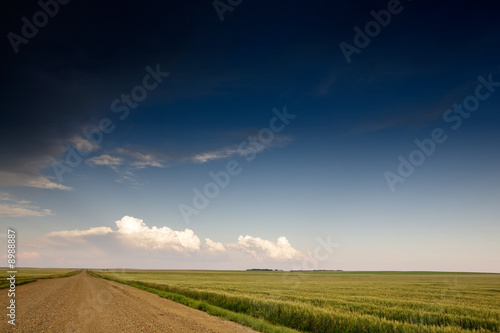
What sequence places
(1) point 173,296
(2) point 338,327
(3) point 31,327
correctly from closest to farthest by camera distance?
(3) point 31,327 → (2) point 338,327 → (1) point 173,296

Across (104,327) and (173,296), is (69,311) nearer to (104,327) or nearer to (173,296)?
(104,327)

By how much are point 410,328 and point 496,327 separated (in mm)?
4977

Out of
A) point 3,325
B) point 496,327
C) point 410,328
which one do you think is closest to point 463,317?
point 496,327

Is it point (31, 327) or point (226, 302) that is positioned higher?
point (31, 327)

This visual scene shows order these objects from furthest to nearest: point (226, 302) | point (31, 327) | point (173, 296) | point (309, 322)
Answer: point (173, 296) < point (226, 302) < point (309, 322) < point (31, 327)

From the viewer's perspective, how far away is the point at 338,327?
13.9 m

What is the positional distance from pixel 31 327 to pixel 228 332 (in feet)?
26.5

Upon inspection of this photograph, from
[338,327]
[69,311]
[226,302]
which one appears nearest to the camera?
[338,327]

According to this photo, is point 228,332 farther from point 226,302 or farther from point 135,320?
point 226,302

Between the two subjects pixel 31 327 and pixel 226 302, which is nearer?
pixel 31 327

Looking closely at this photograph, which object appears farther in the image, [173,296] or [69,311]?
[173,296]

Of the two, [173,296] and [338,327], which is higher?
[338,327]

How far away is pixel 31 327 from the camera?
12.7 meters

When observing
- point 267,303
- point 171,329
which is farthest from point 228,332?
point 267,303
